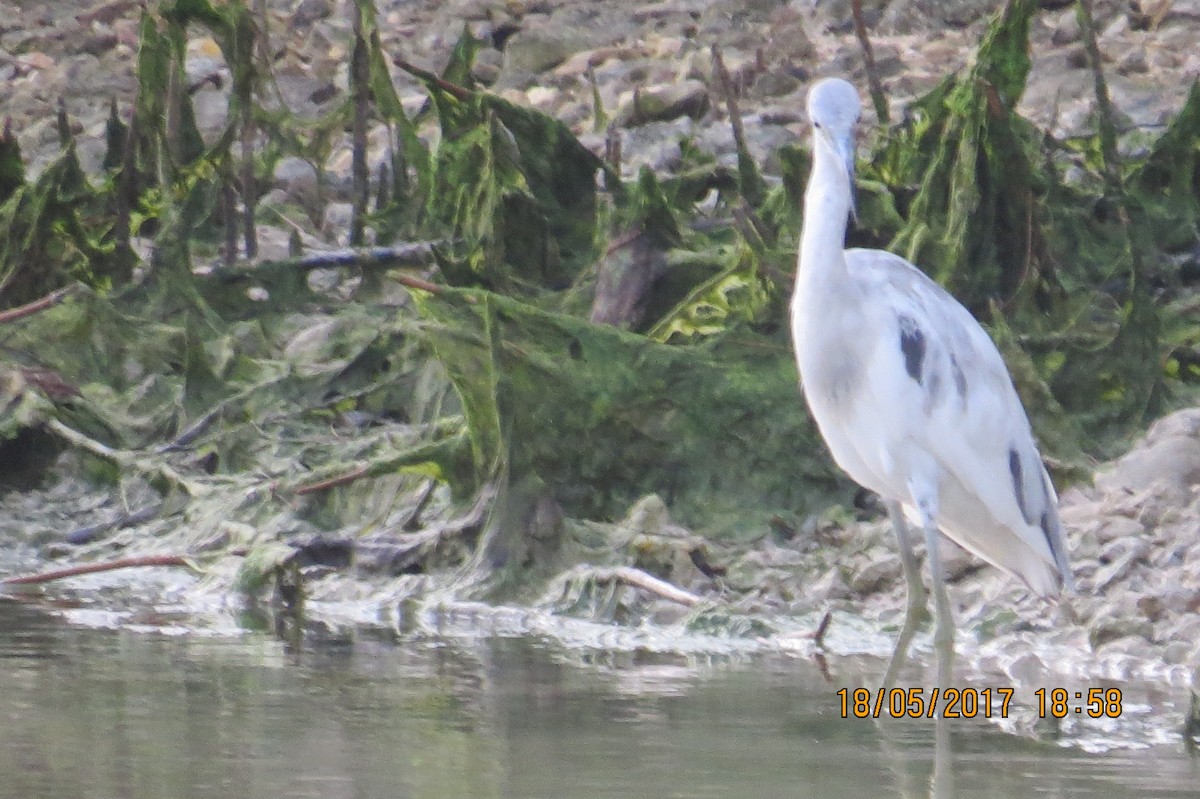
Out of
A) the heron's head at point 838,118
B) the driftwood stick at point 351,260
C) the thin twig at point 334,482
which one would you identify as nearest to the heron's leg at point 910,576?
the heron's head at point 838,118

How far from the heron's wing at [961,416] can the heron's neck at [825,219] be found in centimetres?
17

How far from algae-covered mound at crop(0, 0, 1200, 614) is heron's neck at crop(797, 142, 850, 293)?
78.6 inches

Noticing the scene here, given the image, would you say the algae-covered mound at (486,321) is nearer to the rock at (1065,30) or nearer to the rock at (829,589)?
the rock at (829,589)

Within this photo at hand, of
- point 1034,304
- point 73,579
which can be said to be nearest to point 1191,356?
point 1034,304

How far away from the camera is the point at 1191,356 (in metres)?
10.1

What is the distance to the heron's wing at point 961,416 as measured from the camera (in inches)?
281

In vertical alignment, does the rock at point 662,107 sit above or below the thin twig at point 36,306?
above

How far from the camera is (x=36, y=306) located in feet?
36.8

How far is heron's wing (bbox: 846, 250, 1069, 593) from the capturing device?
715 cm

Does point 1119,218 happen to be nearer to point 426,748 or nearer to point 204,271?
point 204,271

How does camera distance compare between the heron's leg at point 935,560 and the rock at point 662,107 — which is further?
the rock at point 662,107

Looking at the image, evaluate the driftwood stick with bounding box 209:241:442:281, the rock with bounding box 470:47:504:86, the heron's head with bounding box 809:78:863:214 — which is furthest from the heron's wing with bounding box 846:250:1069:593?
the rock with bounding box 470:47:504:86

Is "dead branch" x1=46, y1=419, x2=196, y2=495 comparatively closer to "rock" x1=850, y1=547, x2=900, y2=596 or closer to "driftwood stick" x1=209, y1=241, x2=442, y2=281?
"driftwood stick" x1=209, y1=241, x2=442, y2=281
